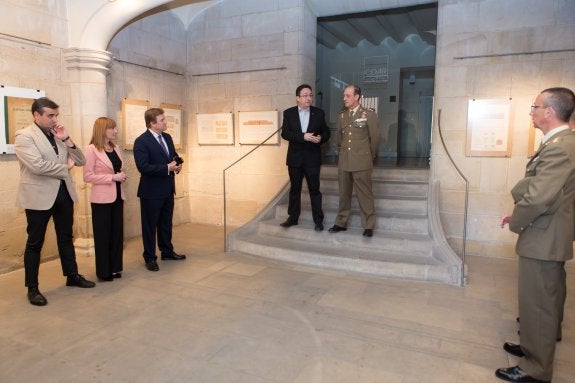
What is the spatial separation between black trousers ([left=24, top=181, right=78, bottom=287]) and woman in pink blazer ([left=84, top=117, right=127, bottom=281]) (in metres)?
0.21

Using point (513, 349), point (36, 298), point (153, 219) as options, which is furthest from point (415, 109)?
point (36, 298)

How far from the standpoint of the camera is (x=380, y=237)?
3943 millimetres

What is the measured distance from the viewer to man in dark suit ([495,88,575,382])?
6.00 ft

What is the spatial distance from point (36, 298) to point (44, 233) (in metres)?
0.46

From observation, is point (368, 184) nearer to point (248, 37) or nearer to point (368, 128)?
point (368, 128)

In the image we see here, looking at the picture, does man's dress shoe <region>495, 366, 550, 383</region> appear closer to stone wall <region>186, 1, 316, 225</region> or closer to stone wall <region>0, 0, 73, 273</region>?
stone wall <region>186, 1, 316, 225</region>

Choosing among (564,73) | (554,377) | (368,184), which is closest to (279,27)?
(368,184)

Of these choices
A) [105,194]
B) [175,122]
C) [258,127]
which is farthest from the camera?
[175,122]

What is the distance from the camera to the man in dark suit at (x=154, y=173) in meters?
3.55

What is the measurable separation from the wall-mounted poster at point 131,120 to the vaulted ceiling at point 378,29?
117 inches

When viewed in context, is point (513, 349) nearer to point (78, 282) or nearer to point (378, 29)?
point (78, 282)

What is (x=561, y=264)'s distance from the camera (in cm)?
197

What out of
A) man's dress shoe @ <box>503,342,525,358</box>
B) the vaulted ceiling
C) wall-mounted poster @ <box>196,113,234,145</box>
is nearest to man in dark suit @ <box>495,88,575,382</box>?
man's dress shoe @ <box>503,342,525,358</box>

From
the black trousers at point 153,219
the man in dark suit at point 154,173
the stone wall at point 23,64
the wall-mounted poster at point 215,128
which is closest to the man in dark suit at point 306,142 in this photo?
the man in dark suit at point 154,173
